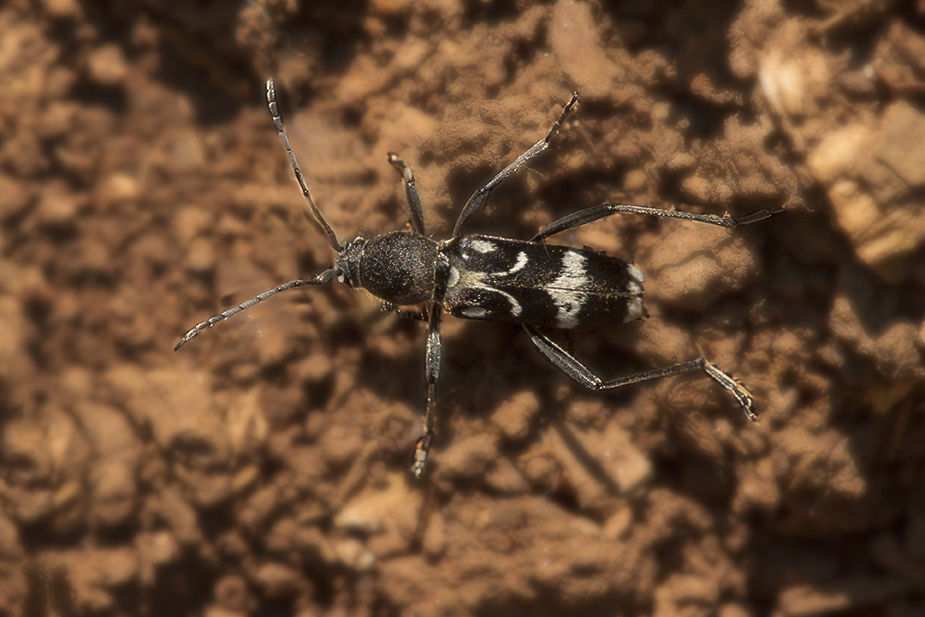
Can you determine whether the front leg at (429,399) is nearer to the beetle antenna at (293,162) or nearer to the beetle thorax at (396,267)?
the beetle thorax at (396,267)

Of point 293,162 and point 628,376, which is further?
point 293,162

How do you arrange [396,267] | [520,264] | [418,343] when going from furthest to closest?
1. [418,343]
2. [396,267]
3. [520,264]

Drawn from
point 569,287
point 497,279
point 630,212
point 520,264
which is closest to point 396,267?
point 497,279

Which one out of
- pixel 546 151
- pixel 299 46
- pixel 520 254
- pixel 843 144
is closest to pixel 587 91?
pixel 546 151

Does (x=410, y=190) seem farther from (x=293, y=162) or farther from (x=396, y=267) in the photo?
(x=293, y=162)

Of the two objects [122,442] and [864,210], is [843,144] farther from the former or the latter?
[122,442]

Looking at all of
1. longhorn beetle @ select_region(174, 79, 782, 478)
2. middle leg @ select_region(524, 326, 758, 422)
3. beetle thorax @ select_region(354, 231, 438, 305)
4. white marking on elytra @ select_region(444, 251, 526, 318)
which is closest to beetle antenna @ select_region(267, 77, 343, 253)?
longhorn beetle @ select_region(174, 79, 782, 478)

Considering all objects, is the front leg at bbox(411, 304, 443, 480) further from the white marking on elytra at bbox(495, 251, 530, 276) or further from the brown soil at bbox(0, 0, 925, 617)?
the white marking on elytra at bbox(495, 251, 530, 276)
